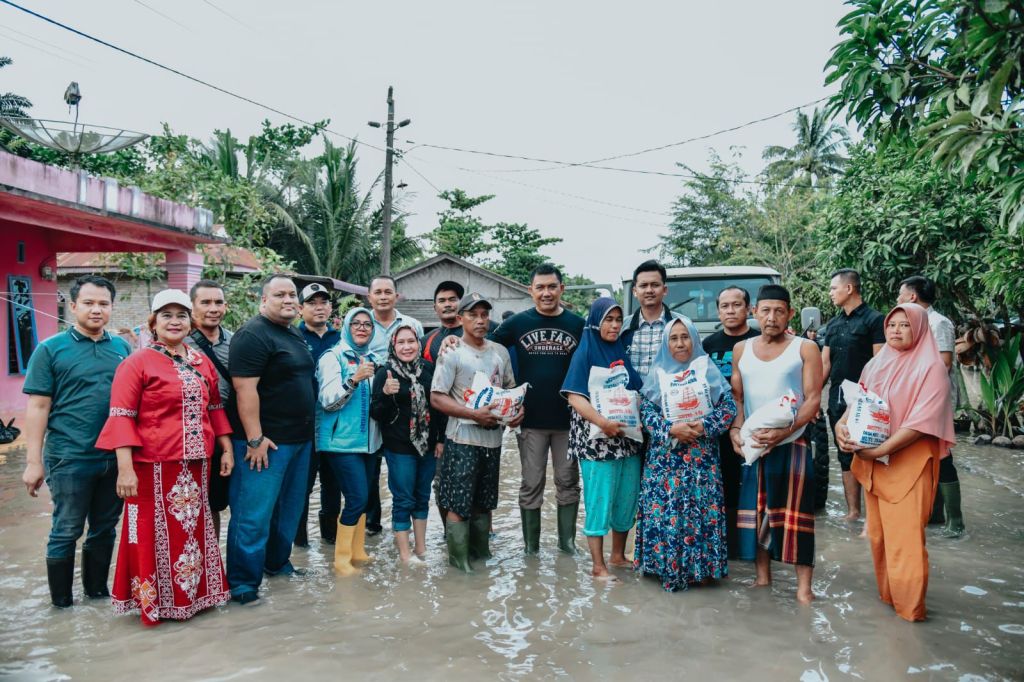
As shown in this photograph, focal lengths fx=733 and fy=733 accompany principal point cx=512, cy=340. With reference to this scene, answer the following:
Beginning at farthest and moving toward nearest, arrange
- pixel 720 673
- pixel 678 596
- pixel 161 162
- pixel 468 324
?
pixel 161 162 < pixel 468 324 < pixel 678 596 < pixel 720 673

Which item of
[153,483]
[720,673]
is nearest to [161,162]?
[153,483]

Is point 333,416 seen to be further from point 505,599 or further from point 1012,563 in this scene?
point 1012,563

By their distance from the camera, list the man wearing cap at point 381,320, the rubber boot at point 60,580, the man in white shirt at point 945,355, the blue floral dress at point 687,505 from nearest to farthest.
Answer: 1. the rubber boot at point 60,580
2. the blue floral dress at point 687,505
3. the man wearing cap at point 381,320
4. the man in white shirt at point 945,355

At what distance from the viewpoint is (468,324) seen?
4617 mm

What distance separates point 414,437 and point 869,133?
3.35m

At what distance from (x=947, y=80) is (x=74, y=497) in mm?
5217

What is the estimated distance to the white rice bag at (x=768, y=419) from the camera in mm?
3934

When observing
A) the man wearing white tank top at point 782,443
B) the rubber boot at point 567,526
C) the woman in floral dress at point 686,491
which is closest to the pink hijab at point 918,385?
the man wearing white tank top at point 782,443

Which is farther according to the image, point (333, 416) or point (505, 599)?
point (333, 416)

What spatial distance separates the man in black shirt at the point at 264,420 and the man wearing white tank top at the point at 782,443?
8.33 feet

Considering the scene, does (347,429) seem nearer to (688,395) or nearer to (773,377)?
(688,395)

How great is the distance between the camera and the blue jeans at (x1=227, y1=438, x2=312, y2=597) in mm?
4078

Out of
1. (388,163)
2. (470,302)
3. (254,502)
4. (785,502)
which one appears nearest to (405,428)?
(470,302)

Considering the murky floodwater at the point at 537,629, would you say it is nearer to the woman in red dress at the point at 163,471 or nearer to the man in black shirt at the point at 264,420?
the woman in red dress at the point at 163,471
